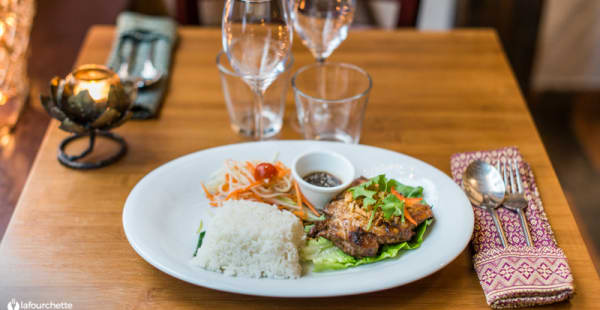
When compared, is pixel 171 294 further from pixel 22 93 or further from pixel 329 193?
pixel 22 93

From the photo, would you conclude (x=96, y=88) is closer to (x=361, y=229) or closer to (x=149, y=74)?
(x=149, y=74)

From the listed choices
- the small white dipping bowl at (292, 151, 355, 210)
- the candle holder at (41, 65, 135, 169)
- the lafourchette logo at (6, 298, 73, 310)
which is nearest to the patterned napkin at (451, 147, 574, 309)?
the small white dipping bowl at (292, 151, 355, 210)

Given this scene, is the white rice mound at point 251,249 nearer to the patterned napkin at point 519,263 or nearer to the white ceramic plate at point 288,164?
the white ceramic plate at point 288,164

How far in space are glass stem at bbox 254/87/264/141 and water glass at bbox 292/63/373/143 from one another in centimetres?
10

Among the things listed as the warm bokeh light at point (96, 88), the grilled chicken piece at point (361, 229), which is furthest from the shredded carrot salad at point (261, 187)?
the warm bokeh light at point (96, 88)

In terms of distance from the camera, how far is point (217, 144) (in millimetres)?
1462

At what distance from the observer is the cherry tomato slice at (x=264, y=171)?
1228 millimetres

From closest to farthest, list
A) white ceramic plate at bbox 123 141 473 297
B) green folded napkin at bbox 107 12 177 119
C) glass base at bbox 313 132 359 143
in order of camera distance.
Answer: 1. white ceramic plate at bbox 123 141 473 297
2. glass base at bbox 313 132 359 143
3. green folded napkin at bbox 107 12 177 119

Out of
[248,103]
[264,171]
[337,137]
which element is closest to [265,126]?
[248,103]

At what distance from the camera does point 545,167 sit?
4.54 ft

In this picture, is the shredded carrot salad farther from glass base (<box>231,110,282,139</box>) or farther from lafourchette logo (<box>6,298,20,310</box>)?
lafourchette logo (<box>6,298,20,310</box>)

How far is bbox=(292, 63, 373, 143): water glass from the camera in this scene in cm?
136

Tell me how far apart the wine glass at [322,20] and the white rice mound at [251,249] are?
2.16 feet

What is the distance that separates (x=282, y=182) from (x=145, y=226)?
13.2 inches
